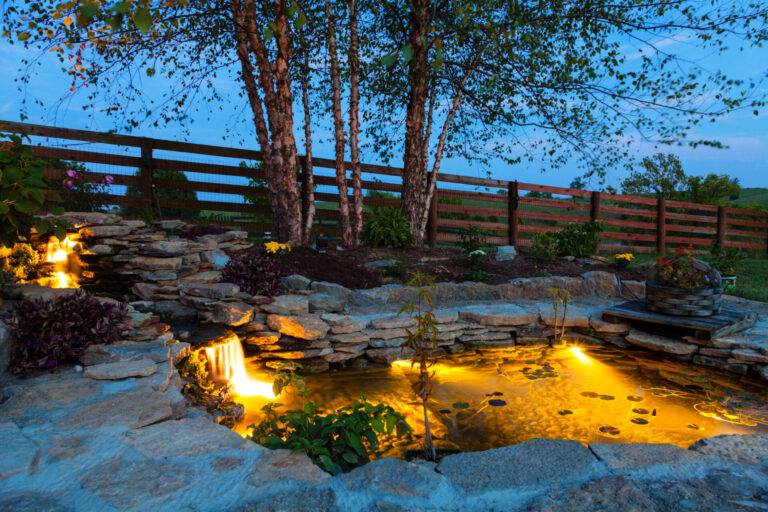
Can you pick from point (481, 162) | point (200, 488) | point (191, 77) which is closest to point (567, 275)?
point (481, 162)

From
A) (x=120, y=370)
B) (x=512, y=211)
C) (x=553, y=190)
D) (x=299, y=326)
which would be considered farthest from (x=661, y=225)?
(x=120, y=370)

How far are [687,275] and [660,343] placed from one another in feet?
2.42

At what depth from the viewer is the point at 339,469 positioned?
5.83ft

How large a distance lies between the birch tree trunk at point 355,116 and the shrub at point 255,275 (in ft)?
7.30

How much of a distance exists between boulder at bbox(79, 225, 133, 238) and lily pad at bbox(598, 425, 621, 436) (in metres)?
5.40

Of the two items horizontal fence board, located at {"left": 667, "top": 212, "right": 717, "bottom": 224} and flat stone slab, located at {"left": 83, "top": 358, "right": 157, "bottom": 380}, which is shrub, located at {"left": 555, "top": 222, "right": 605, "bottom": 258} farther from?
flat stone slab, located at {"left": 83, "top": 358, "right": 157, "bottom": 380}

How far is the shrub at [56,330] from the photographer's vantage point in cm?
252

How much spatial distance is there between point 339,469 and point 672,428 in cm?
224

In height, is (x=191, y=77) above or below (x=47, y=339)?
above

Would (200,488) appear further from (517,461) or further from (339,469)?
(517,461)

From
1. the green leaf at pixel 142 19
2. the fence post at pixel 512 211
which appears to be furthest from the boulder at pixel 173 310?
the fence post at pixel 512 211

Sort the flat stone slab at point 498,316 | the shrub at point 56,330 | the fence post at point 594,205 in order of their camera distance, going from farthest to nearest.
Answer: the fence post at point 594,205, the flat stone slab at point 498,316, the shrub at point 56,330

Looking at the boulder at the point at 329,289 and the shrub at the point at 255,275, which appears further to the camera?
the boulder at the point at 329,289

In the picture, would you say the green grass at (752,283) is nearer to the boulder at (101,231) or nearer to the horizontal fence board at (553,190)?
the horizontal fence board at (553,190)
